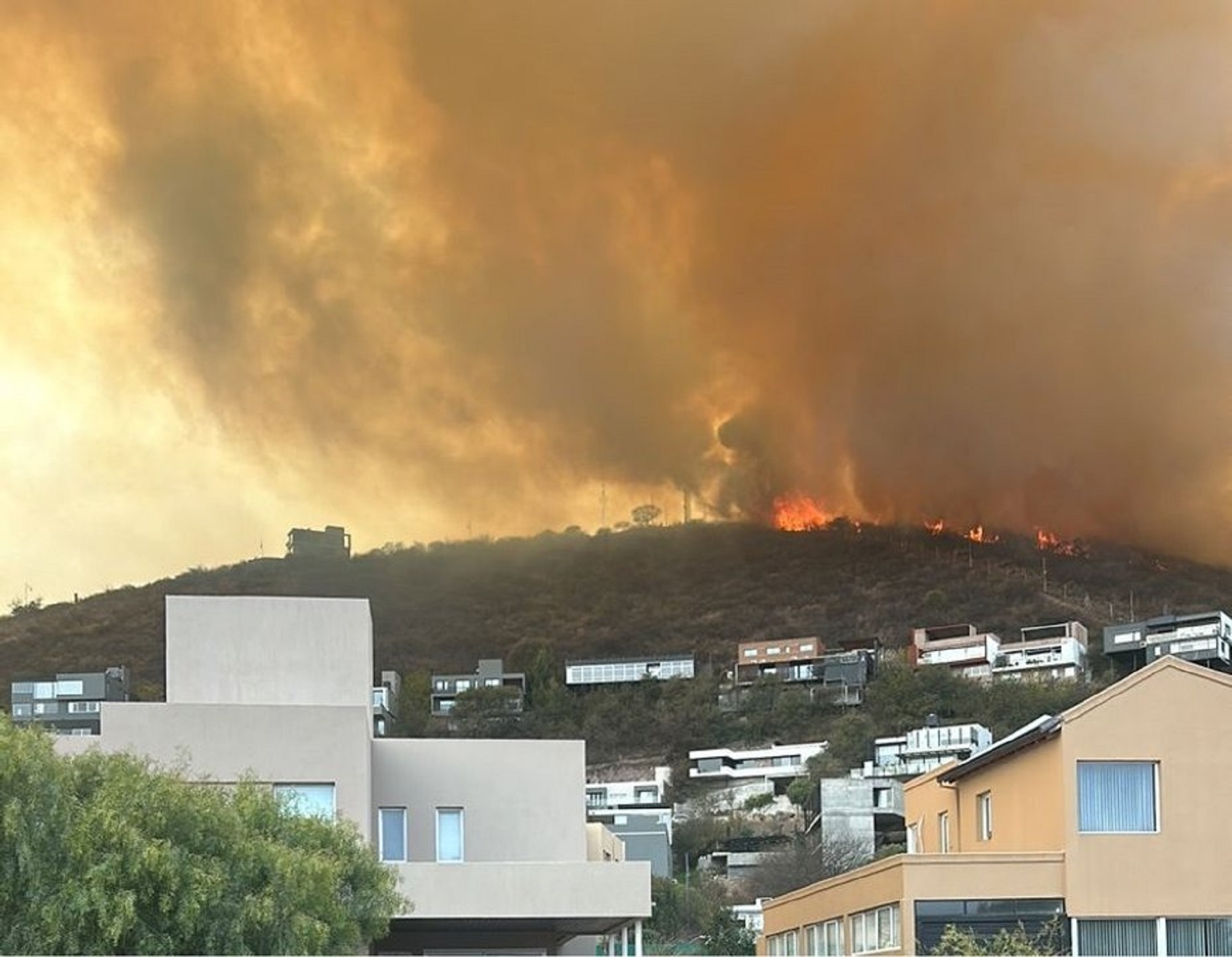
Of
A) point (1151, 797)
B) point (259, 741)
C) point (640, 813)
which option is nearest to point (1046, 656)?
point (640, 813)

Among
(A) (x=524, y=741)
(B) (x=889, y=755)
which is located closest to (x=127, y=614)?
(B) (x=889, y=755)

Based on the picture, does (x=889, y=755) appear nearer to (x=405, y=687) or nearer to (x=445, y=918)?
(x=405, y=687)

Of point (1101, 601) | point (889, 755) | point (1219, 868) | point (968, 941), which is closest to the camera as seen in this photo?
point (968, 941)

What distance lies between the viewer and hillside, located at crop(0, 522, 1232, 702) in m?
173

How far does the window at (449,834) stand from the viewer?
3488 centimetres

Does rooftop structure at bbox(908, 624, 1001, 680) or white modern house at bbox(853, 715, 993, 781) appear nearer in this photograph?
white modern house at bbox(853, 715, 993, 781)

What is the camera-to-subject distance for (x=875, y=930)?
3697 centimetres

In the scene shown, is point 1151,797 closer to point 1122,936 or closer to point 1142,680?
point 1142,680

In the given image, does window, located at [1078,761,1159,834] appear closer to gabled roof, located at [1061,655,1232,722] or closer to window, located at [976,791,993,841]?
gabled roof, located at [1061,655,1232,722]

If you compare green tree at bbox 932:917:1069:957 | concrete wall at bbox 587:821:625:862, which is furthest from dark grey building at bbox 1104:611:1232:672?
green tree at bbox 932:917:1069:957

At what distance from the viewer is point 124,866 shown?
20234 mm

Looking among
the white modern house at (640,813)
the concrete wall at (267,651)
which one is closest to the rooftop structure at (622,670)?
the white modern house at (640,813)

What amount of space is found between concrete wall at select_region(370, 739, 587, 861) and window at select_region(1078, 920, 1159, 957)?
968cm

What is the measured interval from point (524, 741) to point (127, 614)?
115m
